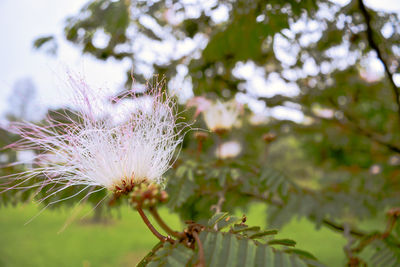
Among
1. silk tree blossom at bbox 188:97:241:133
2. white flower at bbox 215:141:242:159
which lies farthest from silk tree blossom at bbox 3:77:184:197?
white flower at bbox 215:141:242:159

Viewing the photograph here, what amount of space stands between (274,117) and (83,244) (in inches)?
319

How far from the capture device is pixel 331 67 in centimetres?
392

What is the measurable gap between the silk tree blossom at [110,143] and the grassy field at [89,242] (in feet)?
19.3

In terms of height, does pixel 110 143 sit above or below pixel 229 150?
above

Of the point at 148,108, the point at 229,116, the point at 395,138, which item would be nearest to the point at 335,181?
the point at 395,138

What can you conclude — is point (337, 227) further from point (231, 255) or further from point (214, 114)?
point (231, 255)

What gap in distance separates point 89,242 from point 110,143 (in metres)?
9.88

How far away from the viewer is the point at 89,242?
10039 millimetres

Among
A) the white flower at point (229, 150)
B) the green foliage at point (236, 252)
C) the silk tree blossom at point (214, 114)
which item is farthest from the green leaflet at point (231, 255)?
the white flower at point (229, 150)

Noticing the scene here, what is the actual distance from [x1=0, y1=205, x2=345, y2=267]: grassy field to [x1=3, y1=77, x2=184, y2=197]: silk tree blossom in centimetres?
587

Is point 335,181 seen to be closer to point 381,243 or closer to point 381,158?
point 381,158

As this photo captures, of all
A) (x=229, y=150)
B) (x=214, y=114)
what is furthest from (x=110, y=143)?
(x=229, y=150)

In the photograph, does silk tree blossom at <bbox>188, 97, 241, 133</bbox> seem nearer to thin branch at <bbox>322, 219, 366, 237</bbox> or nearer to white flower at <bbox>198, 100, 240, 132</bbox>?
white flower at <bbox>198, 100, 240, 132</bbox>

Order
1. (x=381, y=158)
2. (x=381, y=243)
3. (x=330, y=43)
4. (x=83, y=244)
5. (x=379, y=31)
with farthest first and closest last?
1. (x=83, y=244)
2. (x=381, y=158)
3. (x=330, y=43)
4. (x=379, y=31)
5. (x=381, y=243)
